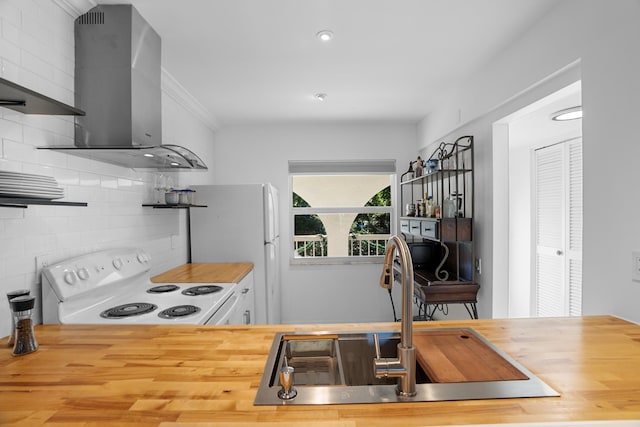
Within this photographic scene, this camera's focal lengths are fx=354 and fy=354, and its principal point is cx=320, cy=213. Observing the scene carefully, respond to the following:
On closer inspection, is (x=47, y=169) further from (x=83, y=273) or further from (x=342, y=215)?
(x=342, y=215)

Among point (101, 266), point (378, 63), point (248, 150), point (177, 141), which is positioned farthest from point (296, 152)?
point (101, 266)

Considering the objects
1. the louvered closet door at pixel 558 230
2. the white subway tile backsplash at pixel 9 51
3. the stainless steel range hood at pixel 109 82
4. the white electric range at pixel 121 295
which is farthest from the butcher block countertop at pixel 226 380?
the louvered closet door at pixel 558 230

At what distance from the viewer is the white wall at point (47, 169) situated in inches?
57.3

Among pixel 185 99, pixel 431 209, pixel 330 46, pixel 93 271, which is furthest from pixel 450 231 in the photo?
pixel 185 99

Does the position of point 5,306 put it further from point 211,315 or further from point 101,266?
point 211,315

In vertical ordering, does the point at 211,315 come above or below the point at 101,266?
below

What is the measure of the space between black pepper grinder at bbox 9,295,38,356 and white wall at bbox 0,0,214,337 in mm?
352

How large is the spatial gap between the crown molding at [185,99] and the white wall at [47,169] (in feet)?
2.90

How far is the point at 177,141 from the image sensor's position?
3.31m

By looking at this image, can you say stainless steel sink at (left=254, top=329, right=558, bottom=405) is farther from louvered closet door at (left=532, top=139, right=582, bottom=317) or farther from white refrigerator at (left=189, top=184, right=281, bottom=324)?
louvered closet door at (left=532, top=139, right=582, bottom=317)

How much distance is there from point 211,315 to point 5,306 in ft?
2.89

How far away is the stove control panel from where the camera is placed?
161 cm

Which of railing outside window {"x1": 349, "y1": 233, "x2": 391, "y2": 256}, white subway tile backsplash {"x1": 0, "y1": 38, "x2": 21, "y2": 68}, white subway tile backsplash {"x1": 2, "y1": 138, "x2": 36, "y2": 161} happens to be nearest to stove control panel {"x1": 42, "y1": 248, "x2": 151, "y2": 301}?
white subway tile backsplash {"x1": 2, "y1": 138, "x2": 36, "y2": 161}

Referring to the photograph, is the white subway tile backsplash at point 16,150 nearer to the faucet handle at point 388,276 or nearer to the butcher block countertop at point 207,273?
the butcher block countertop at point 207,273
